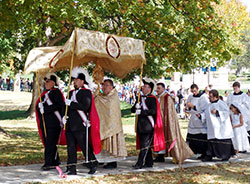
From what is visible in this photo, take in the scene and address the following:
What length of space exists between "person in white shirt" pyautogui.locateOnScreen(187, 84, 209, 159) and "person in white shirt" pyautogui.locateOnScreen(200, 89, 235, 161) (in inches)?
7.6

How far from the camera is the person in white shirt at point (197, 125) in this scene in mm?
10156

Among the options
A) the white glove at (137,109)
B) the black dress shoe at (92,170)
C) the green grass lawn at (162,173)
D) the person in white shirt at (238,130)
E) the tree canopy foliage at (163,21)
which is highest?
the tree canopy foliage at (163,21)

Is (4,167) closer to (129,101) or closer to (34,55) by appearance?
(34,55)

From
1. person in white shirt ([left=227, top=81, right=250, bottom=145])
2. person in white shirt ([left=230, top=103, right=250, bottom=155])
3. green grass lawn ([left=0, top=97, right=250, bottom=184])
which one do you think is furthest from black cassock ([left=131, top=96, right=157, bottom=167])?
person in white shirt ([left=227, top=81, right=250, bottom=145])

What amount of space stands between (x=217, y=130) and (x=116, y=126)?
2.76 metres

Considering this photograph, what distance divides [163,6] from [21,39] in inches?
537

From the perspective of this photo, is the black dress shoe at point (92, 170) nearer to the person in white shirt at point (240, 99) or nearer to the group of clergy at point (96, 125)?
the group of clergy at point (96, 125)

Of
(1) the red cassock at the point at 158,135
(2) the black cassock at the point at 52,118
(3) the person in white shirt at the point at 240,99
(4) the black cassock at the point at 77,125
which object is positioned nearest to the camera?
(4) the black cassock at the point at 77,125

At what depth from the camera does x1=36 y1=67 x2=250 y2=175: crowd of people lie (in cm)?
798

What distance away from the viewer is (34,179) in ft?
24.8

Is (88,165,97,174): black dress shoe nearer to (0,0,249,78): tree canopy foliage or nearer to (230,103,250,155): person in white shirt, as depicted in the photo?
(230,103,250,155): person in white shirt

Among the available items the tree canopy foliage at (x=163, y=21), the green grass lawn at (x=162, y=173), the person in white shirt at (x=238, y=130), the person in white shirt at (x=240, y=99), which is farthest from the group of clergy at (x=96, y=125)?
the tree canopy foliage at (x=163, y=21)

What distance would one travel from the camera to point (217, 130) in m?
9.84

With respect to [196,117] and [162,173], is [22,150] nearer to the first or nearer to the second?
[162,173]
